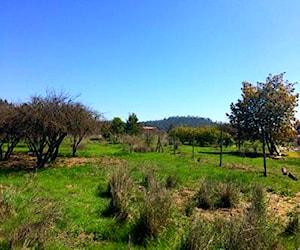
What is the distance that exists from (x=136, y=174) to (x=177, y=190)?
3.09 m

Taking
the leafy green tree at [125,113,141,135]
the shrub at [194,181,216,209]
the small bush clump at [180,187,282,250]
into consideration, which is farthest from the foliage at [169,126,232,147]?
the small bush clump at [180,187,282,250]

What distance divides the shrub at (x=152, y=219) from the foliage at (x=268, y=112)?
30555 millimetres

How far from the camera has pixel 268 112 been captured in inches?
1457

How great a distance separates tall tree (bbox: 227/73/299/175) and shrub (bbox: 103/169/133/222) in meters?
28.3


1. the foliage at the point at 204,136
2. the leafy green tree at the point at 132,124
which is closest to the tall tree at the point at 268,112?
the foliage at the point at 204,136

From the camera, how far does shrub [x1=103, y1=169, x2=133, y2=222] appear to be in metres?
Result: 7.38

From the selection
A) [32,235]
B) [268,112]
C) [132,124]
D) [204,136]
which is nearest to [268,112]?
[268,112]

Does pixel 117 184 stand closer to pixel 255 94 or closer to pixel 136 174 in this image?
pixel 136 174

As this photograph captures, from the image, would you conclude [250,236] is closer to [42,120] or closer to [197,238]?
[197,238]

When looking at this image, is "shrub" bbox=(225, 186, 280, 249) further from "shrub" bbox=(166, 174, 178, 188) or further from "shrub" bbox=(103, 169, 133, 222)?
"shrub" bbox=(166, 174, 178, 188)

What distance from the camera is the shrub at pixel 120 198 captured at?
7383 millimetres

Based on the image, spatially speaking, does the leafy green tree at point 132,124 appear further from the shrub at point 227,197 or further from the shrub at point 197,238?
the shrub at point 197,238

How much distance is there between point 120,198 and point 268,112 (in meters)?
32.0

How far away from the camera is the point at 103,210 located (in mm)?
8172
